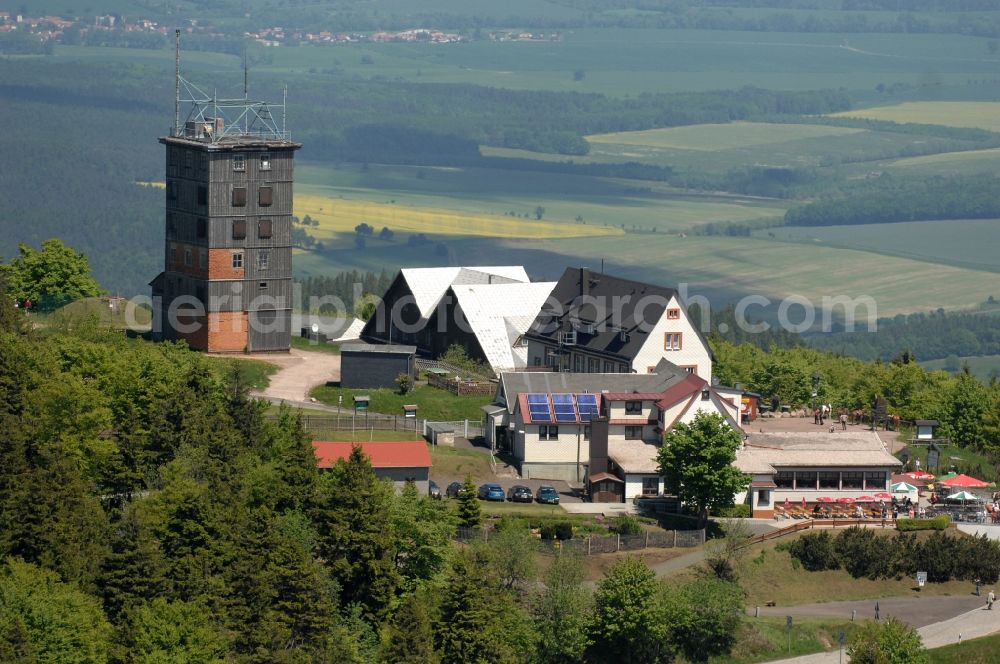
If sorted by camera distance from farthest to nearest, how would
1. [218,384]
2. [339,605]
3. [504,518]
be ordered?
[218,384] < [504,518] < [339,605]

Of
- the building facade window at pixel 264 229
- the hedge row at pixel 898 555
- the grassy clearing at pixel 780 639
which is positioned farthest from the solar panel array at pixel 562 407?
the building facade window at pixel 264 229

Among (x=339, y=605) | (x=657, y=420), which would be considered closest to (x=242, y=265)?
(x=657, y=420)

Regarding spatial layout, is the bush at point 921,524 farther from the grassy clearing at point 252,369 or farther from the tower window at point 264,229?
the tower window at point 264,229

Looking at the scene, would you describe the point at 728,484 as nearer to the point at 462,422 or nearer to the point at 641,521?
the point at 641,521

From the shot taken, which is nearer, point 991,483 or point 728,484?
point 728,484

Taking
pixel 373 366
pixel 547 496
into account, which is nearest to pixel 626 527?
pixel 547 496

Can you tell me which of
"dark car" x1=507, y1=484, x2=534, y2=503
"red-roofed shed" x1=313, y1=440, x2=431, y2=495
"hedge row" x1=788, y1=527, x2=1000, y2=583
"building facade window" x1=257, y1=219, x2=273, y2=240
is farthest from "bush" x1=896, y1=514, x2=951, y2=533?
"building facade window" x1=257, y1=219, x2=273, y2=240

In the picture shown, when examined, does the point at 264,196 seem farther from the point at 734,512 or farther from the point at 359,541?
the point at 359,541

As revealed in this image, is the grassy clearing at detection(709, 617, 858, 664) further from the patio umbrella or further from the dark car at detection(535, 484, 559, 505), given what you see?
Answer: the patio umbrella
